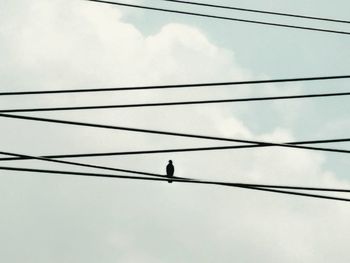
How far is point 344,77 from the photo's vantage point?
10.8m

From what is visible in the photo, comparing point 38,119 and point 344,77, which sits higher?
point 344,77

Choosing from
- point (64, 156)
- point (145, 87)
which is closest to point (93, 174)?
point (64, 156)

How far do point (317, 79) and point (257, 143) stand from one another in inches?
57.7

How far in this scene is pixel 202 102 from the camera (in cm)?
1042

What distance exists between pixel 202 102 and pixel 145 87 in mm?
837

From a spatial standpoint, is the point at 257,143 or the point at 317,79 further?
the point at 317,79

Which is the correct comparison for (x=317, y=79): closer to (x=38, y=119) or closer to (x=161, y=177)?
(x=161, y=177)

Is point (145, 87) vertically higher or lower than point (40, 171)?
higher

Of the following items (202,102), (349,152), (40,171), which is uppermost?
(202,102)

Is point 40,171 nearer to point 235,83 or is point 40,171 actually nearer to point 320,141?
point 235,83

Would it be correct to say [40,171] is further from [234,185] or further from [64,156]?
[234,185]

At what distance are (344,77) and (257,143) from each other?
6.05 ft

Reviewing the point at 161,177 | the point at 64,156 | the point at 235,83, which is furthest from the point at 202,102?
the point at 64,156

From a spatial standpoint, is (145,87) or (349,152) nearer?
(349,152)
